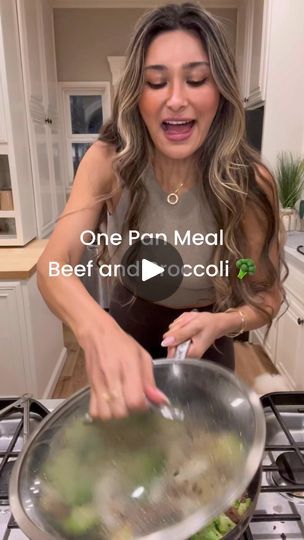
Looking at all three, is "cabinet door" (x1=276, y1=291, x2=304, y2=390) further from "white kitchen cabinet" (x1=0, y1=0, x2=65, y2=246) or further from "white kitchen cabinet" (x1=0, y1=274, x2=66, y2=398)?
"white kitchen cabinet" (x1=0, y1=0, x2=65, y2=246)

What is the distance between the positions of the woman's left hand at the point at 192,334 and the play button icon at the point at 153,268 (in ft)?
1.04

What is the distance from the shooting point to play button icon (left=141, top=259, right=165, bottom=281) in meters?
1.02

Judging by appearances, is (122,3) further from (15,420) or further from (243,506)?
(243,506)

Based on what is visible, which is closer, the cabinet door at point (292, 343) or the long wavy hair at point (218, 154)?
the long wavy hair at point (218, 154)

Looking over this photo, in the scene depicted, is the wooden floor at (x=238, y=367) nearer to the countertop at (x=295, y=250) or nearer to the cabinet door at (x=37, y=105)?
the countertop at (x=295, y=250)

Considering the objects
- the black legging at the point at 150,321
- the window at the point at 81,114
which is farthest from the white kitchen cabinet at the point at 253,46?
the black legging at the point at 150,321

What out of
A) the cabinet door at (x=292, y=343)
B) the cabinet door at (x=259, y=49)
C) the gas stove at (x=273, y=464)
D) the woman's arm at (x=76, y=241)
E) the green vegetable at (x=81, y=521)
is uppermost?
the cabinet door at (x=259, y=49)

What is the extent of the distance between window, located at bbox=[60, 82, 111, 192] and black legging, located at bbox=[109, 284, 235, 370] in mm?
2586

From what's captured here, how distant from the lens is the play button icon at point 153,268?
994 mm

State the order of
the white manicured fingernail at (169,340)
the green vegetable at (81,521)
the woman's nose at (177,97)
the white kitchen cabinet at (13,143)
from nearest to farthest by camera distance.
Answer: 1. the green vegetable at (81,521)
2. the white manicured fingernail at (169,340)
3. the woman's nose at (177,97)
4. the white kitchen cabinet at (13,143)

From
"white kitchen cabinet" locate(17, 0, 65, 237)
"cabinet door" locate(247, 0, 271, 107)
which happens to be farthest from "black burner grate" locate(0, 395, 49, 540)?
"cabinet door" locate(247, 0, 271, 107)

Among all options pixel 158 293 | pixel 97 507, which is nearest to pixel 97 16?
pixel 158 293

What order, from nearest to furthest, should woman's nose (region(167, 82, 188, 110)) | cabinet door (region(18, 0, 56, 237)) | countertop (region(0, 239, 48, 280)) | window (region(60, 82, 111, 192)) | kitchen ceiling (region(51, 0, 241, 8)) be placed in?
woman's nose (region(167, 82, 188, 110))
countertop (region(0, 239, 48, 280))
cabinet door (region(18, 0, 56, 237))
kitchen ceiling (region(51, 0, 241, 8))
window (region(60, 82, 111, 192))

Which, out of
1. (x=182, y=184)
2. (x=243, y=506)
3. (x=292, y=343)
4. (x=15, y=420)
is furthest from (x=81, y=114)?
(x=243, y=506)
